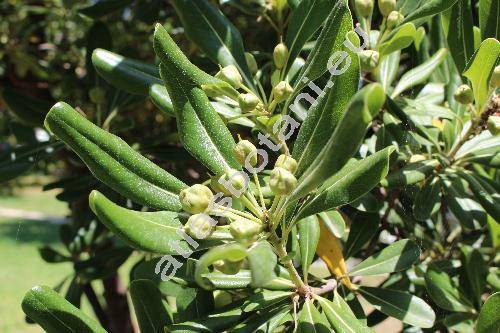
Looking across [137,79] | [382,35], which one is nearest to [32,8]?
[137,79]

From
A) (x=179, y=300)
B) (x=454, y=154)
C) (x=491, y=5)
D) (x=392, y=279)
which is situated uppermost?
(x=491, y=5)

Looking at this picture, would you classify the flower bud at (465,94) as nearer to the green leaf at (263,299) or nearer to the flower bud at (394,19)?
the flower bud at (394,19)

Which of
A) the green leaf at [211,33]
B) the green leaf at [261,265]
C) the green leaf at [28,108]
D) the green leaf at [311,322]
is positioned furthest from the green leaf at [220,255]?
the green leaf at [28,108]

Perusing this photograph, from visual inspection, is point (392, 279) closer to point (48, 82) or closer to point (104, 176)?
point (104, 176)

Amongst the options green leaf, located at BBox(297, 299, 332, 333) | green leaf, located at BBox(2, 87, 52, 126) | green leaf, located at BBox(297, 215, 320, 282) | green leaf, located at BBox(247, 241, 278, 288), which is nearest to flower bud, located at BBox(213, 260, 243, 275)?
green leaf, located at BBox(247, 241, 278, 288)

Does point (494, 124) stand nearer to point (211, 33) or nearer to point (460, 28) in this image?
point (460, 28)

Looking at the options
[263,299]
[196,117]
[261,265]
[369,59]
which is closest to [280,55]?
[369,59]

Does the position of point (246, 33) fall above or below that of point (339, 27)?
below

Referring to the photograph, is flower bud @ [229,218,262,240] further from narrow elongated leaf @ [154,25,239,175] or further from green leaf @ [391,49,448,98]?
green leaf @ [391,49,448,98]
